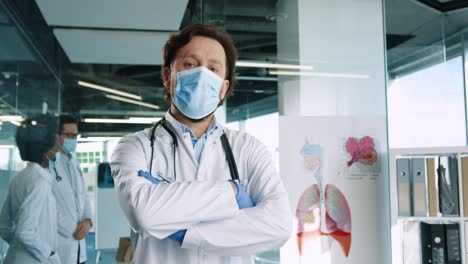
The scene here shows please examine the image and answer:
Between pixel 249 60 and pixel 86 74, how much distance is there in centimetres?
160

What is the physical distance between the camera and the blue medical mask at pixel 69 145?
13.4ft

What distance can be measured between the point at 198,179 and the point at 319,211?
2131 millimetres

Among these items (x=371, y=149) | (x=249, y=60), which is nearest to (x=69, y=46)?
(x=249, y=60)

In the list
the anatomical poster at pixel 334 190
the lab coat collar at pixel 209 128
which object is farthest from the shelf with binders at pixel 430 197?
the lab coat collar at pixel 209 128

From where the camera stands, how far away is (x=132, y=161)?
4.76ft

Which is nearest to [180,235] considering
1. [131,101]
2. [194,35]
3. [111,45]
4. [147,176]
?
[147,176]

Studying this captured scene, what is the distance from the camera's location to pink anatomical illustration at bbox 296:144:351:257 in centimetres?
338

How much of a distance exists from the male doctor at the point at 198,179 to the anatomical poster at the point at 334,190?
1792mm

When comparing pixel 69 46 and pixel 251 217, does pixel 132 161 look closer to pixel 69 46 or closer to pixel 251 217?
pixel 251 217

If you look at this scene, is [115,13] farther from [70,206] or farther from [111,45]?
[70,206]

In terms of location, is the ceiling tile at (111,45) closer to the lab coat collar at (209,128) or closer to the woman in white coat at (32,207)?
the woman in white coat at (32,207)

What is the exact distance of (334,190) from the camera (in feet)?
11.3

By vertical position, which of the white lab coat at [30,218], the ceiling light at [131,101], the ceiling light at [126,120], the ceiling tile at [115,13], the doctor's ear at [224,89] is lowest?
the white lab coat at [30,218]

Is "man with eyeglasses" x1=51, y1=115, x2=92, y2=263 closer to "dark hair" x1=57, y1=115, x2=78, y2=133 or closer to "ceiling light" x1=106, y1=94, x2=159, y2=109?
"dark hair" x1=57, y1=115, x2=78, y2=133
